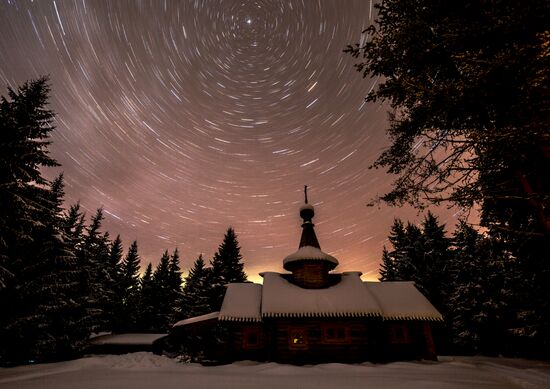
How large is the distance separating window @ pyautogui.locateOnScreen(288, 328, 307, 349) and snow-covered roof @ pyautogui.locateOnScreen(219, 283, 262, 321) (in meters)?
1.98

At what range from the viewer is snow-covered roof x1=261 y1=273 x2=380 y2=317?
16.2 meters

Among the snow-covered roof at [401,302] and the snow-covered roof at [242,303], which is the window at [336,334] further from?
the snow-covered roof at [242,303]

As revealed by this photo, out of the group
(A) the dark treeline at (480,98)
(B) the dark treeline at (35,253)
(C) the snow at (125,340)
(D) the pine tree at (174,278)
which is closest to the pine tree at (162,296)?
(D) the pine tree at (174,278)

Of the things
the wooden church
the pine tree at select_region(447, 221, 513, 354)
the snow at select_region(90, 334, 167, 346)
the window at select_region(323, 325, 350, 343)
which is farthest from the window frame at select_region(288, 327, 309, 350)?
the snow at select_region(90, 334, 167, 346)

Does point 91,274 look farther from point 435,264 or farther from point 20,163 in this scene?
point 435,264

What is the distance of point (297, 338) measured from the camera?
54.1ft

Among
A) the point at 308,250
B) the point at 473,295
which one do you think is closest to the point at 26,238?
the point at 308,250

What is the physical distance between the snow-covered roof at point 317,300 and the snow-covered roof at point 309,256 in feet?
4.91

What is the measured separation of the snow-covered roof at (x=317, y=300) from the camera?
16220 mm

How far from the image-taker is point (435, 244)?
3362 centimetres

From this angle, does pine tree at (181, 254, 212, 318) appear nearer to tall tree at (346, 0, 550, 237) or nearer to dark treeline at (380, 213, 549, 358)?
dark treeline at (380, 213, 549, 358)

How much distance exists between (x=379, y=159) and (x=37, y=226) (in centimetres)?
1468

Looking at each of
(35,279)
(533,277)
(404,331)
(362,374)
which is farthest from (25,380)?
(533,277)

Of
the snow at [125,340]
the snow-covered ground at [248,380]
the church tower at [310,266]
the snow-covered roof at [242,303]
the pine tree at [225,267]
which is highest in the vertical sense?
the pine tree at [225,267]
